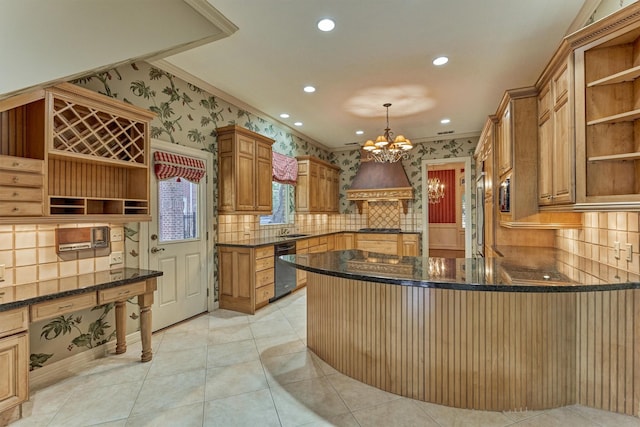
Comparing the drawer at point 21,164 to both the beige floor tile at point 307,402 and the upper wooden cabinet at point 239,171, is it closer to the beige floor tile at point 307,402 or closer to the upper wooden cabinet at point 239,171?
the upper wooden cabinet at point 239,171

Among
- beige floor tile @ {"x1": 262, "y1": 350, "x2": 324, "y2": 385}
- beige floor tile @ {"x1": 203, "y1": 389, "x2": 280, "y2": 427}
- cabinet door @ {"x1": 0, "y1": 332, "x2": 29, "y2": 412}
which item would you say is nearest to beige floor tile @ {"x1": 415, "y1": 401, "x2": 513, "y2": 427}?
beige floor tile @ {"x1": 262, "y1": 350, "x2": 324, "y2": 385}

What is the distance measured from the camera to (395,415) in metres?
1.95

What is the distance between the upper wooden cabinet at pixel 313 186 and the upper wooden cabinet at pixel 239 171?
159cm

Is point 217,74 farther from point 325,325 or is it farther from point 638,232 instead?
point 638,232

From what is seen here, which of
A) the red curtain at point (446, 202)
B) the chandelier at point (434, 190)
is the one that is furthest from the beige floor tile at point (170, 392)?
the red curtain at point (446, 202)

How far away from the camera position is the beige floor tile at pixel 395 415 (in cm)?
188

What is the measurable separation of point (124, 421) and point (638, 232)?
11.2ft

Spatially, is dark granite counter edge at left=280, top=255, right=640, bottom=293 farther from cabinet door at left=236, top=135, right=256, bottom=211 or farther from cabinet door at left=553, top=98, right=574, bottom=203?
cabinet door at left=236, top=135, right=256, bottom=211

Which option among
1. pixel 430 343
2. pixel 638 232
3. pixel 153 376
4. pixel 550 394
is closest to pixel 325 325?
pixel 430 343

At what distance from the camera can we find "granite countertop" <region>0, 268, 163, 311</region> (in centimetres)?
194

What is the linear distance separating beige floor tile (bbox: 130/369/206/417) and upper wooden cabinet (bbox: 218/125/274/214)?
2064 mm

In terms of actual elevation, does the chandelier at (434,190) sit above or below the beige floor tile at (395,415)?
above

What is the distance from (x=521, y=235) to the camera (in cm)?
353

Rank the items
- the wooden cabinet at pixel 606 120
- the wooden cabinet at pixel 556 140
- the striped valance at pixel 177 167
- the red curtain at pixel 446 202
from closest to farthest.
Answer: the wooden cabinet at pixel 606 120 < the wooden cabinet at pixel 556 140 < the striped valance at pixel 177 167 < the red curtain at pixel 446 202
